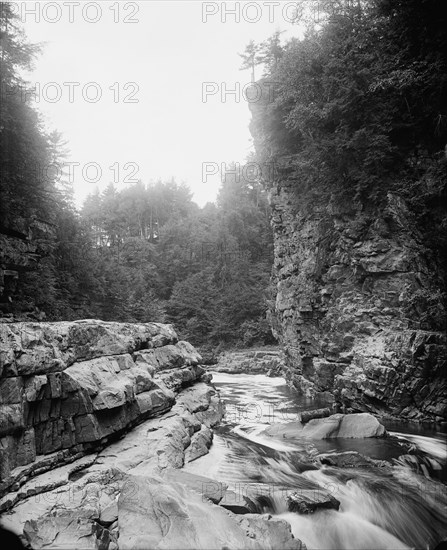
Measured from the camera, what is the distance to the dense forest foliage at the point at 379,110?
1230cm

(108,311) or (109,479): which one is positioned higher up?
(108,311)

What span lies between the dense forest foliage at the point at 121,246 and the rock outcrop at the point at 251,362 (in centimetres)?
374

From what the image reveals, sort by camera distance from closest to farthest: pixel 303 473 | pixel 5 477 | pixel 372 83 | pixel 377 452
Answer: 1. pixel 5 477
2. pixel 303 473
3. pixel 377 452
4. pixel 372 83

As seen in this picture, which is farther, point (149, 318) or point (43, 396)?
point (149, 318)

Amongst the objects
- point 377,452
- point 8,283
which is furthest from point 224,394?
point 8,283

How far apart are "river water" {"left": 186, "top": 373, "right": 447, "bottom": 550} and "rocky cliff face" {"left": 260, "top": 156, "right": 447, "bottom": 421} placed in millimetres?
1597

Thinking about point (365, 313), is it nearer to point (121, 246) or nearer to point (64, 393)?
point (64, 393)

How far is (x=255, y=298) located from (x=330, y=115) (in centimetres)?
2456

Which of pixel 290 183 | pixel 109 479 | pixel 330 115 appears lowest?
pixel 109 479

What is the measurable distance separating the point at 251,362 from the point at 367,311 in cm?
1635

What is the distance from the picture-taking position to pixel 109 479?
21.2 feet

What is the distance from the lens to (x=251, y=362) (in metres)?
28.7

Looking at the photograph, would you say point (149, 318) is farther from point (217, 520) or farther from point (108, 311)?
point (217, 520)

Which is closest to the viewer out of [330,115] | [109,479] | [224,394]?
[109,479]
